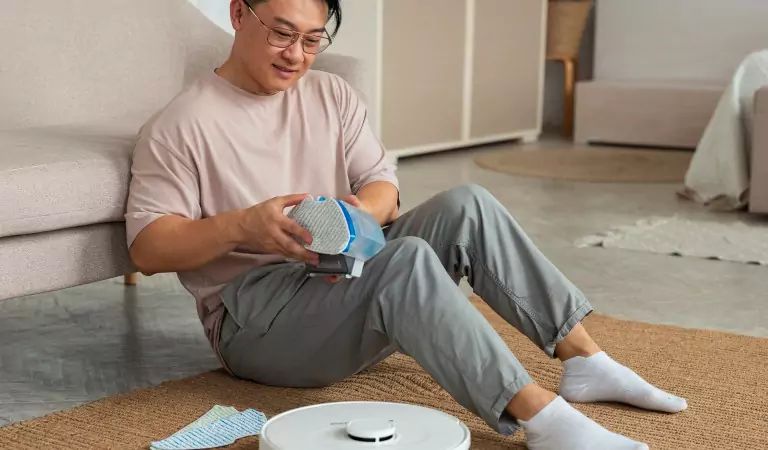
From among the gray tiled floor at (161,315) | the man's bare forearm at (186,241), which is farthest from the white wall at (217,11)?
the man's bare forearm at (186,241)

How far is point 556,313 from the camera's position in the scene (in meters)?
1.63

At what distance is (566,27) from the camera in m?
5.96

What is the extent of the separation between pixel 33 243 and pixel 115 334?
1.63 ft

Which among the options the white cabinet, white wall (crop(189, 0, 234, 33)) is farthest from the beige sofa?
the white cabinet

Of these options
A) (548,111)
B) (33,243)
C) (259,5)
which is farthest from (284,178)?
(548,111)

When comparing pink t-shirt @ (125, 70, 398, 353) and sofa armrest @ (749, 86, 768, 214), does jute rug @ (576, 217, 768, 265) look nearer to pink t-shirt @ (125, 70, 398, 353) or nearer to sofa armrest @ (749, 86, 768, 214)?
sofa armrest @ (749, 86, 768, 214)

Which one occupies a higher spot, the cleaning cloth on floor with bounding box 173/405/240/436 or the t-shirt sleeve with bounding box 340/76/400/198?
the t-shirt sleeve with bounding box 340/76/400/198

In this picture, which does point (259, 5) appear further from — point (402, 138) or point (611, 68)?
point (611, 68)

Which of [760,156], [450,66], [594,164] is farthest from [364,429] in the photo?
[450,66]

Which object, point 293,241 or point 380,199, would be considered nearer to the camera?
point 293,241

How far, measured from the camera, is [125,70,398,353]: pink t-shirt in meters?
1.65

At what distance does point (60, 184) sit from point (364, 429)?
679 millimetres

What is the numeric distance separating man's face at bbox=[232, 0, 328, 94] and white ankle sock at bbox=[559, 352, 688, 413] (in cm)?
61

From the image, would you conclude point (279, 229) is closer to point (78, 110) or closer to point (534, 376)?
point (534, 376)
